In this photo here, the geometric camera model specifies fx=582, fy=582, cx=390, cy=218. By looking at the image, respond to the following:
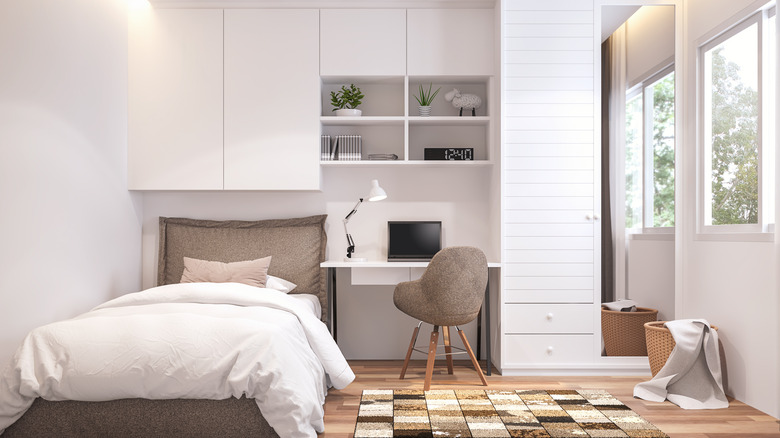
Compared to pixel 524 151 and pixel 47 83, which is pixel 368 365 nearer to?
pixel 524 151

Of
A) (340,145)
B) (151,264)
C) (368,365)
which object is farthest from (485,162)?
(151,264)

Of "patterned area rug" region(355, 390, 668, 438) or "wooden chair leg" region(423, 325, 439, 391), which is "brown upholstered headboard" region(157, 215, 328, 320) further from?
"patterned area rug" region(355, 390, 668, 438)

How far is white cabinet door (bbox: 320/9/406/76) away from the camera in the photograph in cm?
398

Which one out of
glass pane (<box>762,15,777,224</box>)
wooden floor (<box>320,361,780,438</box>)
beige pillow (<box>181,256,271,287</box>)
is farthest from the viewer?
beige pillow (<box>181,256,271,287</box>)

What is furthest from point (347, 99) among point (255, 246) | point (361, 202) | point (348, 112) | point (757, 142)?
point (757, 142)

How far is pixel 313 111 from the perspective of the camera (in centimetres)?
396

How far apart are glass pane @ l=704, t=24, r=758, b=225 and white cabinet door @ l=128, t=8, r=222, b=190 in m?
3.09

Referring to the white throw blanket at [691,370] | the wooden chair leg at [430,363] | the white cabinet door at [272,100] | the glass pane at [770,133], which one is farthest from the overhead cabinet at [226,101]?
the glass pane at [770,133]

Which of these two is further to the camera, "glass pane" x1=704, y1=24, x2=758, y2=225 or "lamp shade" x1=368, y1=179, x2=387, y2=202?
"lamp shade" x1=368, y1=179, x2=387, y2=202

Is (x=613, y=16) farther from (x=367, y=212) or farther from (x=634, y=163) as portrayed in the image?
(x=367, y=212)

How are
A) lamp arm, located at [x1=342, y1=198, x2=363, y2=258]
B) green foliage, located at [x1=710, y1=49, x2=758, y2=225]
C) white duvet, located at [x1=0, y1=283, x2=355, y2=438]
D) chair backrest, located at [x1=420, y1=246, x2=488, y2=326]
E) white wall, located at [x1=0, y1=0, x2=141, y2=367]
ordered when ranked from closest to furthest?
Result: 1. white duvet, located at [x1=0, y1=283, x2=355, y2=438]
2. white wall, located at [x1=0, y1=0, x2=141, y2=367]
3. green foliage, located at [x1=710, y1=49, x2=758, y2=225]
4. chair backrest, located at [x1=420, y1=246, x2=488, y2=326]
5. lamp arm, located at [x1=342, y1=198, x2=363, y2=258]

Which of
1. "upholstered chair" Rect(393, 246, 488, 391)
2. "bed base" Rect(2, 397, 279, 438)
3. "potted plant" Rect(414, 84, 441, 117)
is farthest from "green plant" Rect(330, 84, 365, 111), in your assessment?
"bed base" Rect(2, 397, 279, 438)

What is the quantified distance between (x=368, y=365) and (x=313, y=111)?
179 centimetres

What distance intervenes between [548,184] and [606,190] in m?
0.37
